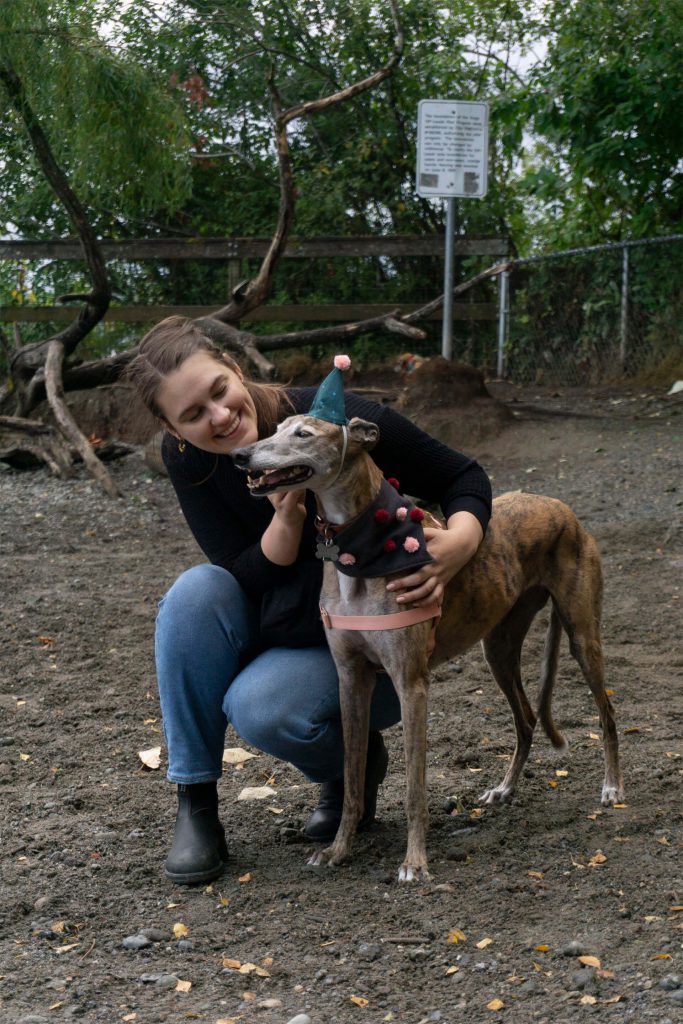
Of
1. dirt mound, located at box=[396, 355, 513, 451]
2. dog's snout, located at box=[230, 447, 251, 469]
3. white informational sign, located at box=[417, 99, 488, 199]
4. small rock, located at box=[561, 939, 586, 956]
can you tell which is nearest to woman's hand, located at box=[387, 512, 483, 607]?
dog's snout, located at box=[230, 447, 251, 469]

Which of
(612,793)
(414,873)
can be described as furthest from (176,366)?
(612,793)

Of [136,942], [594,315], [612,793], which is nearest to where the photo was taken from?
[136,942]

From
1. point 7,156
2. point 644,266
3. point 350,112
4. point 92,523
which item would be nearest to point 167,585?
point 92,523

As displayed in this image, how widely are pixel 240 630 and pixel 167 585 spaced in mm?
3227

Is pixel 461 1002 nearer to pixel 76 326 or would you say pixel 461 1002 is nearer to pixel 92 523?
pixel 92 523

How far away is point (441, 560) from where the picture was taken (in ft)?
9.89

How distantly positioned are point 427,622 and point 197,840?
871mm

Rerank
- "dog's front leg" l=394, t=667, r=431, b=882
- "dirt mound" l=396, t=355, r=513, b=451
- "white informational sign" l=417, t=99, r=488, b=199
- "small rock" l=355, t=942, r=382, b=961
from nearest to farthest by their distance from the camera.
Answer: "small rock" l=355, t=942, r=382, b=961
"dog's front leg" l=394, t=667, r=431, b=882
"dirt mound" l=396, t=355, r=513, b=451
"white informational sign" l=417, t=99, r=488, b=199

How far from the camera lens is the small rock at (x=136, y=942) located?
2.78m

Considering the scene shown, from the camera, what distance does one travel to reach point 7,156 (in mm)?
10602

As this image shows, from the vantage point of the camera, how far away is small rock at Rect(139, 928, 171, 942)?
9.27ft

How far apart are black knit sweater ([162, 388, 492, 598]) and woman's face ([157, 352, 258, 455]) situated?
7.7 inches

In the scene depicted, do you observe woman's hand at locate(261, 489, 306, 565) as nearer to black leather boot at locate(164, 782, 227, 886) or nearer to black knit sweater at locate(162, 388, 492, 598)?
black knit sweater at locate(162, 388, 492, 598)

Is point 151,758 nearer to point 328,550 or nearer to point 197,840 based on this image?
point 197,840
